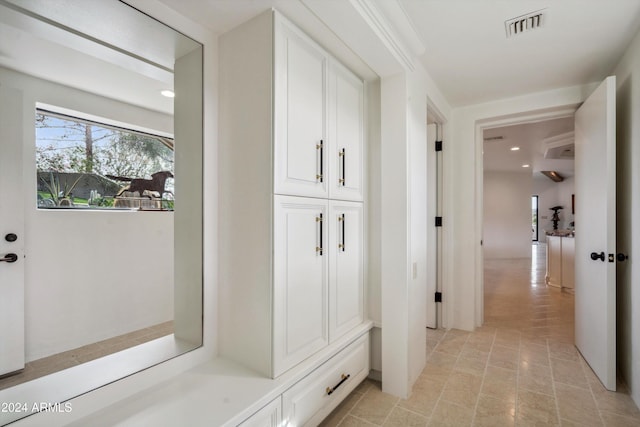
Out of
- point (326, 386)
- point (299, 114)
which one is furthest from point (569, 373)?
point (299, 114)

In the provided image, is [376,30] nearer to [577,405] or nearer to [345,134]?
[345,134]

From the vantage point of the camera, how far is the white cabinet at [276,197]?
147cm

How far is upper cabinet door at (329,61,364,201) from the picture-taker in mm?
1907

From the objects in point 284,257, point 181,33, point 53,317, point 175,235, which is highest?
point 181,33

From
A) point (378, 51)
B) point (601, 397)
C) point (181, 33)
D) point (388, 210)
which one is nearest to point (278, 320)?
point (388, 210)

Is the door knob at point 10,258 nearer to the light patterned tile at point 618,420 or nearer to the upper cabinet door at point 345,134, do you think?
the upper cabinet door at point 345,134

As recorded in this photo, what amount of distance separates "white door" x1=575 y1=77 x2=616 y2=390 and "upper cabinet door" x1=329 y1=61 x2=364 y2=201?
68.5 inches

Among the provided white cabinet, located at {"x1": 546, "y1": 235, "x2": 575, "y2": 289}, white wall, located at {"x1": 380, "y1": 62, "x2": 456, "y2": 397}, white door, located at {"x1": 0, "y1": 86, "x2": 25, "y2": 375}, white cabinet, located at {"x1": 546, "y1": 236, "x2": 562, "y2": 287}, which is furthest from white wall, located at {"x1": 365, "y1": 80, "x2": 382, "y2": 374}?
white cabinet, located at {"x1": 546, "y1": 236, "x2": 562, "y2": 287}

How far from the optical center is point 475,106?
3289 mm

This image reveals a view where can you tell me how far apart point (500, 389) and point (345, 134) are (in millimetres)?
2057

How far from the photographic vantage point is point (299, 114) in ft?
5.33

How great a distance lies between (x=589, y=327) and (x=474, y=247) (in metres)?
1.12

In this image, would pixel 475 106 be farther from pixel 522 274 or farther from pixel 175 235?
pixel 522 274

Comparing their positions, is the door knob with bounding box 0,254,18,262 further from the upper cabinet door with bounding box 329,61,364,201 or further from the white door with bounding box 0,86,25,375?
the upper cabinet door with bounding box 329,61,364,201
